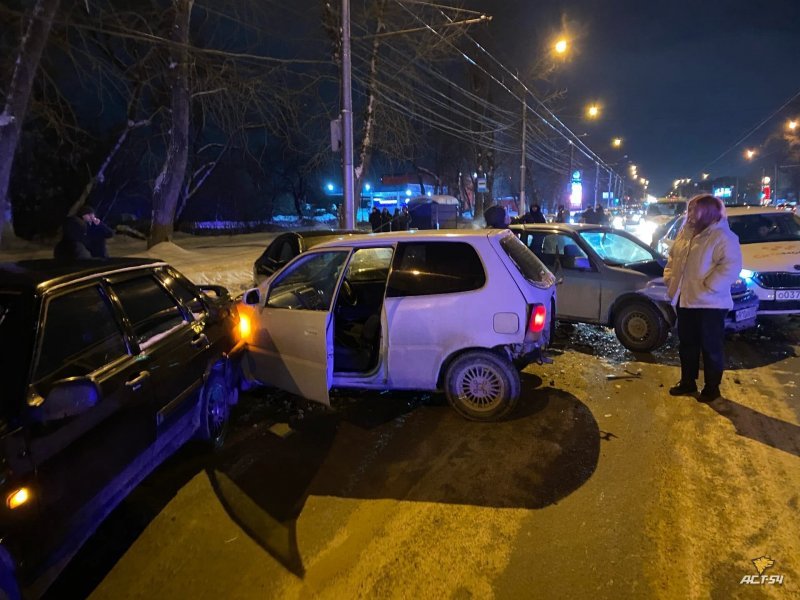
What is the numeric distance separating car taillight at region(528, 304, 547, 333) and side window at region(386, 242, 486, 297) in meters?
0.51

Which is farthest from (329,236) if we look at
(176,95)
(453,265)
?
(176,95)

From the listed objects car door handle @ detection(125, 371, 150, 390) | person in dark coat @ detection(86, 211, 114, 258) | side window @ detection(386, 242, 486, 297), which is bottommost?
car door handle @ detection(125, 371, 150, 390)

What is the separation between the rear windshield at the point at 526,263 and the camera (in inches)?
187

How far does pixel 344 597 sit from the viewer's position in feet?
8.72

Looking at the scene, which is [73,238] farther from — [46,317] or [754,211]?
[754,211]

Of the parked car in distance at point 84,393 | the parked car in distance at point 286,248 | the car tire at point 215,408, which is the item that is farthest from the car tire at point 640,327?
the parked car in distance at point 84,393

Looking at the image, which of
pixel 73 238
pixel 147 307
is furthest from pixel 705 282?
pixel 73 238

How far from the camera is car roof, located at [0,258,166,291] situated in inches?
112

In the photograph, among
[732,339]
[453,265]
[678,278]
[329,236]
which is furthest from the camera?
[329,236]

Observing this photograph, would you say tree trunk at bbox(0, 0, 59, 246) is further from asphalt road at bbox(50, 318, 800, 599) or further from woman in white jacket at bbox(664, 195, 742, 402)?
woman in white jacket at bbox(664, 195, 742, 402)

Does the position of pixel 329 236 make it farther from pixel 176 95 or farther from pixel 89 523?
pixel 176 95

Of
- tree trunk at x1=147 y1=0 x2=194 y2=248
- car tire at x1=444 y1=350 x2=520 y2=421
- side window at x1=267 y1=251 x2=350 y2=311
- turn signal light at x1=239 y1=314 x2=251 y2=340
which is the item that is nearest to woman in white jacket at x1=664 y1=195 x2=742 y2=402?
car tire at x1=444 y1=350 x2=520 y2=421

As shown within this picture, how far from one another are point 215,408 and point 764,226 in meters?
9.02

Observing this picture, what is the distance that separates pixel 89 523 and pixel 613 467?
335 centimetres
